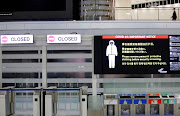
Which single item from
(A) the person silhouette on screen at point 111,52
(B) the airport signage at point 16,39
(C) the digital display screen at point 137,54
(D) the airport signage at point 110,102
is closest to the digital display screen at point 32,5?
(B) the airport signage at point 16,39

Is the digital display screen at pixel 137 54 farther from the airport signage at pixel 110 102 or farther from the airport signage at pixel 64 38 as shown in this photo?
the airport signage at pixel 110 102

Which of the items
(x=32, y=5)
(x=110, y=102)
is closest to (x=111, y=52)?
(x=110, y=102)

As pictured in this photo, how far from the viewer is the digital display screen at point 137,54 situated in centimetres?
1077

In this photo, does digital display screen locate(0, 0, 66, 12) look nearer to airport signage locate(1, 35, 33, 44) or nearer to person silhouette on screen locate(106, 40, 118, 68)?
airport signage locate(1, 35, 33, 44)

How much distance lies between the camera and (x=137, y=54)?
1080cm

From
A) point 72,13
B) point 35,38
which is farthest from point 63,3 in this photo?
point 35,38

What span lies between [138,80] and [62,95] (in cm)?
295

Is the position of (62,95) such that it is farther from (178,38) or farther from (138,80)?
(178,38)

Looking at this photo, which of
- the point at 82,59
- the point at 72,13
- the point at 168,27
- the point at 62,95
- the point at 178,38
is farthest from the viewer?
the point at 82,59

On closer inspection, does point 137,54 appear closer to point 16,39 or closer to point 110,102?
point 110,102

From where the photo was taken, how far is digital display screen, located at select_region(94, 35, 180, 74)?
10.8 m

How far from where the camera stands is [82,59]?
20266 mm

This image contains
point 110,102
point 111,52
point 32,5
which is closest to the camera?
point 32,5

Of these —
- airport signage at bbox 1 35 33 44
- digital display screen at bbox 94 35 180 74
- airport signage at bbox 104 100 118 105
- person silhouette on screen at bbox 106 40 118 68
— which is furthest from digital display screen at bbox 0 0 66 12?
airport signage at bbox 104 100 118 105
